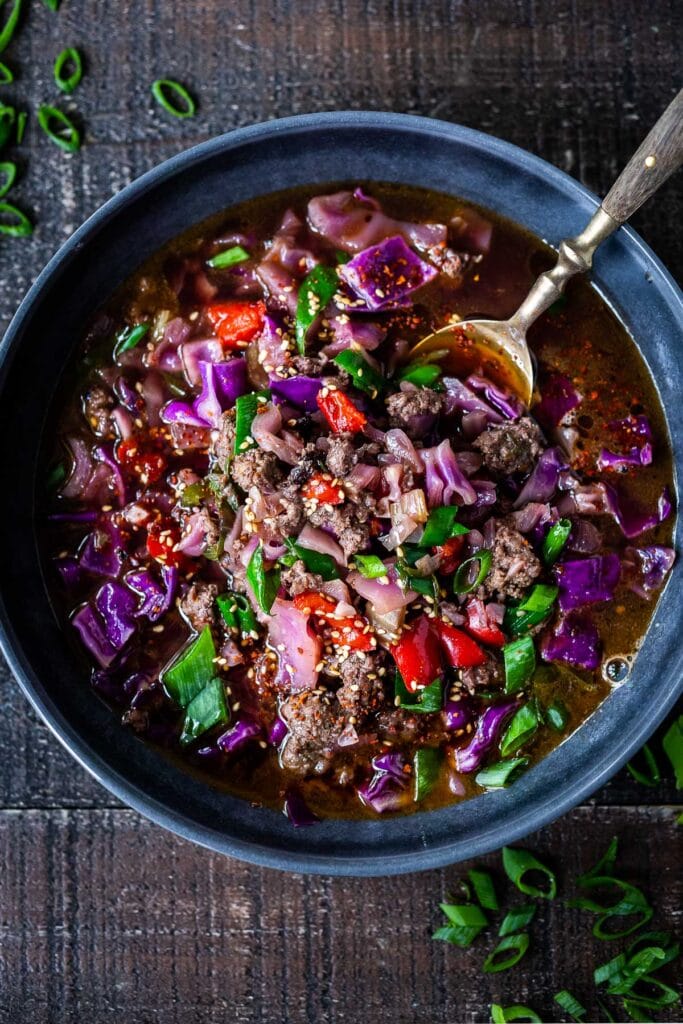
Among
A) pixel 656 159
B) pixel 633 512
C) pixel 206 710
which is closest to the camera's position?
pixel 656 159

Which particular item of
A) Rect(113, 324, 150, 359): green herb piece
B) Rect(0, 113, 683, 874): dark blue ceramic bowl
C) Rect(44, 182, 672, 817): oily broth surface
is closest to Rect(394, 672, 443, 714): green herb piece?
Rect(0, 113, 683, 874): dark blue ceramic bowl

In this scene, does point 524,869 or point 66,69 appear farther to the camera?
point 66,69

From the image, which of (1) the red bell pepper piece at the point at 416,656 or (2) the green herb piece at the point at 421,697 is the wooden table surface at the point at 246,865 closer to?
(2) the green herb piece at the point at 421,697

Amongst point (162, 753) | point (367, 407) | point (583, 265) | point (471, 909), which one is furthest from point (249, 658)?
point (583, 265)

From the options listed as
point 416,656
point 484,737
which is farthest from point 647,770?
point 416,656

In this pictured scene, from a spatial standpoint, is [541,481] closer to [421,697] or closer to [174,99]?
[421,697]

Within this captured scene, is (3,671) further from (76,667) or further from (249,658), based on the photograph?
(249,658)
